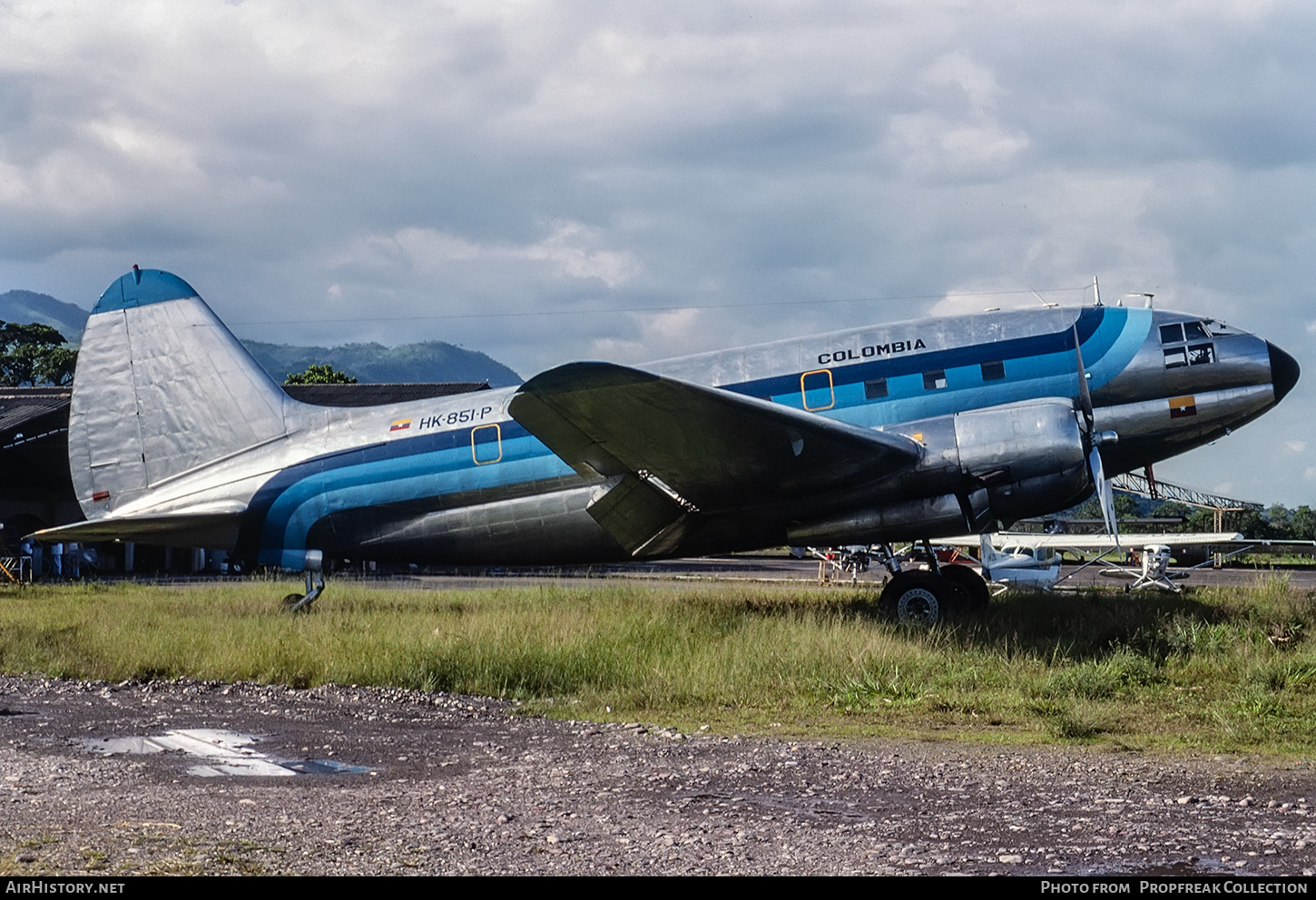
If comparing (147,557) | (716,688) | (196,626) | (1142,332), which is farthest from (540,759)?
(147,557)

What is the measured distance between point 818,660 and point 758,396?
4.88 meters

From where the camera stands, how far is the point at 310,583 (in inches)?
730

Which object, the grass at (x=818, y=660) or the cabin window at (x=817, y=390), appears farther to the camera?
the cabin window at (x=817, y=390)

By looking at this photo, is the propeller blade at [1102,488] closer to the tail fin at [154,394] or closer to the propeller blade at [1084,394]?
the propeller blade at [1084,394]

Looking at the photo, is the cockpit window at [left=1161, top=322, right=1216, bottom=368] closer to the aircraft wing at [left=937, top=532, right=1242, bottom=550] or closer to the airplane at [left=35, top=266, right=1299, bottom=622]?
the airplane at [left=35, top=266, right=1299, bottom=622]

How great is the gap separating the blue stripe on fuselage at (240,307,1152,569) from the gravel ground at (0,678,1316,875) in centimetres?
687

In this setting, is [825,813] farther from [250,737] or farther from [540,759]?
[250,737]

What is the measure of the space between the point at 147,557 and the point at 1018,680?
42.4 meters

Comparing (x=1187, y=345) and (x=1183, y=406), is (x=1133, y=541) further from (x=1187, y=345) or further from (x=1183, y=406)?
(x=1187, y=345)

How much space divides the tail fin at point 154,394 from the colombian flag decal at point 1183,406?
13.4 meters

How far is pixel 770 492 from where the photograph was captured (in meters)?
15.1

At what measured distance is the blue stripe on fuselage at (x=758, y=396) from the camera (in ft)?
50.9

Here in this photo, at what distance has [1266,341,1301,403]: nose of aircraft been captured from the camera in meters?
15.4

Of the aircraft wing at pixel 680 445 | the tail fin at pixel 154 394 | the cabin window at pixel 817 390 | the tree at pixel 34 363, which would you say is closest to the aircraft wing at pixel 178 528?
the tail fin at pixel 154 394
